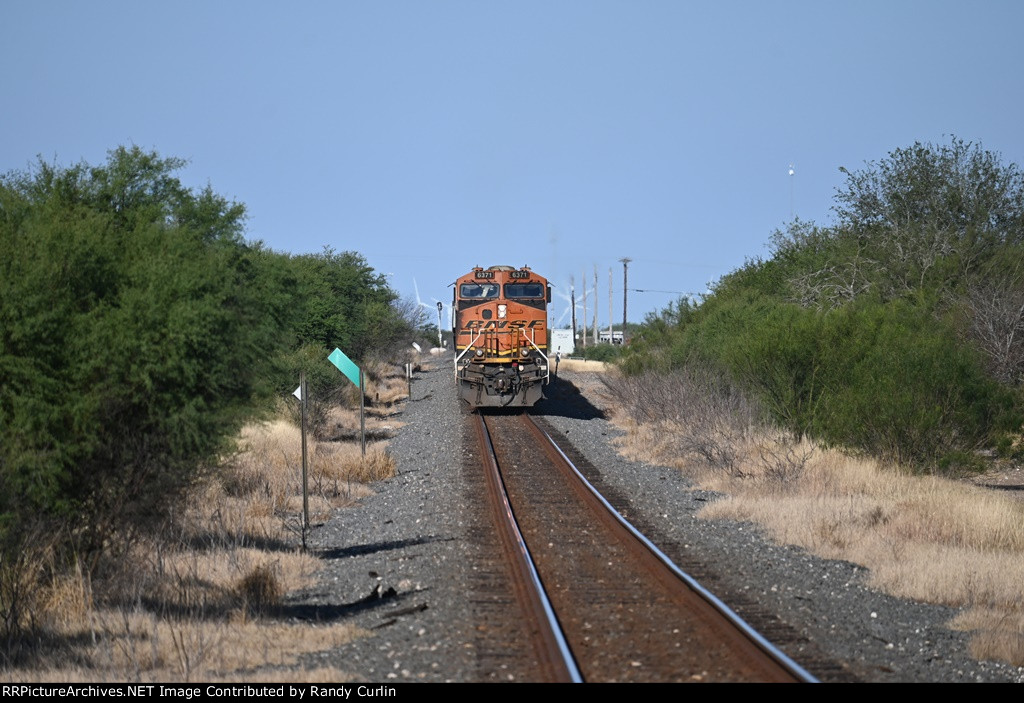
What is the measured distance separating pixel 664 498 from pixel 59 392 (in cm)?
993

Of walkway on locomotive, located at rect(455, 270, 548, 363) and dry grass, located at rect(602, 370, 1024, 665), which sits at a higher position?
walkway on locomotive, located at rect(455, 270, 548, 363)

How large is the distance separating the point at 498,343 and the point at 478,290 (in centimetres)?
207

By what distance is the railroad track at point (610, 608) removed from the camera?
8.19 m

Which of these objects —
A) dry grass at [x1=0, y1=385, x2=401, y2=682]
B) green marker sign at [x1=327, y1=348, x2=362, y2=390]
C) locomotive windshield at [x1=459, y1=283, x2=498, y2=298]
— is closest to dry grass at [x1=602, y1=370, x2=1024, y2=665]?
dry grass at [x1=0, y1=385, x2=401, y2=682]

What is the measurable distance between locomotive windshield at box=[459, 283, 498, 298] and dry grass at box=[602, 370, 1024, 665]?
10.9 meters

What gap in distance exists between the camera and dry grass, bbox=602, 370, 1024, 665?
11.1 m

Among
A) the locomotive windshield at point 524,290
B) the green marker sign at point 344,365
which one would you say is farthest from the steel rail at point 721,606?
the locomotive windshield at point 524,290

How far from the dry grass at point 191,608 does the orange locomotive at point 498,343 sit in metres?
15.6

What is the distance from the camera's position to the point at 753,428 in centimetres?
2358

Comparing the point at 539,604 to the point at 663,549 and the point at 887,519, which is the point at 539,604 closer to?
the point at 663,549

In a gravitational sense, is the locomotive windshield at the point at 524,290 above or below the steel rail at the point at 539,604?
above

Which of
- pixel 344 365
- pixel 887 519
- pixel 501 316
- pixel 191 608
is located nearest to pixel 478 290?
pixel 501 316

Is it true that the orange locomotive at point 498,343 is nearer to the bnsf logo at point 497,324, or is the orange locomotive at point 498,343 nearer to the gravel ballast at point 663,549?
the bnsf logo at point 497,324

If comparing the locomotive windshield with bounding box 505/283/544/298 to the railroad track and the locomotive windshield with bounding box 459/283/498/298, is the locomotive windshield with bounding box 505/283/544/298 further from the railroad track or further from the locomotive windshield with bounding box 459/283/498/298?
the railroad track
